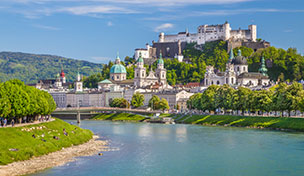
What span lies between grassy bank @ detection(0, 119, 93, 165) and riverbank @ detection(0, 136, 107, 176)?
0.68 metres

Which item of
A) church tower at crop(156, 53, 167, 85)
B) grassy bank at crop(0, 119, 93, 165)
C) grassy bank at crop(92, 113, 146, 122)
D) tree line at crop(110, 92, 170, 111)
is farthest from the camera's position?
church tower at crop(156, 53, 167, 85)

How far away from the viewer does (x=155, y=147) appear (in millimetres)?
58812

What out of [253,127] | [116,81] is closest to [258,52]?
[116,81]

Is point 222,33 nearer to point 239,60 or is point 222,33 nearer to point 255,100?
point 239,60

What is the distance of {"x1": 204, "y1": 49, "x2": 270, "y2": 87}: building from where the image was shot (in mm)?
151750

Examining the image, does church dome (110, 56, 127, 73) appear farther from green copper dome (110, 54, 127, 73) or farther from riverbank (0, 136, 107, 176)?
riverbank (0, 136, 107, 176)

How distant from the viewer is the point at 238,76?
154625 millimetres

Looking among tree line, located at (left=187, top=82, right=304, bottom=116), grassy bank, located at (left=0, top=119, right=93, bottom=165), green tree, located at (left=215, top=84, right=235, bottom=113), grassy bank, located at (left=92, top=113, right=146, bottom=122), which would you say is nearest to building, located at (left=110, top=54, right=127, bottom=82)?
grassy bank, located at (left=92, top=113, right=146, bottom=122)

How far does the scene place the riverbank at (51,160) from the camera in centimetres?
4003

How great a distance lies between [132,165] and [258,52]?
438 ft

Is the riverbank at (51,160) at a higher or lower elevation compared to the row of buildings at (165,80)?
lower

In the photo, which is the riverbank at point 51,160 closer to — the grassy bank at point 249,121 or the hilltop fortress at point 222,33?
the grassy bank at point 249,121

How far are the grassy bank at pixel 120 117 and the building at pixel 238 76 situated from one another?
37008mm

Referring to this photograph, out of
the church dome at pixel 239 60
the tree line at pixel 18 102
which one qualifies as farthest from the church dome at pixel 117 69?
the tree line at pixel 18 102
